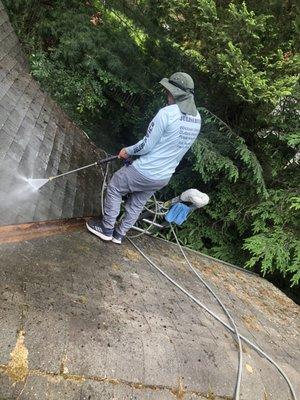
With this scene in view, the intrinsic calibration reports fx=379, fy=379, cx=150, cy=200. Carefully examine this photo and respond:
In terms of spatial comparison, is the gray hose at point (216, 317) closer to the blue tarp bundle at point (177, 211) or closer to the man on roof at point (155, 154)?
the man on roof at point (155, 154)

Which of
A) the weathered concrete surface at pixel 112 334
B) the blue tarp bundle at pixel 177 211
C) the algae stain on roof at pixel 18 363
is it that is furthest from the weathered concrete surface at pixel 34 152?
the algae stain on roof at pixel 18 363

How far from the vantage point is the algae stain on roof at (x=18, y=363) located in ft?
7.11

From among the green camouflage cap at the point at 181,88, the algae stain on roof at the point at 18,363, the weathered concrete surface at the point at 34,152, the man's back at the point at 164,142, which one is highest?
the green camouflage cap at the point at 181,88

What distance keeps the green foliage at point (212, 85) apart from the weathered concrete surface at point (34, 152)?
2.53 feet

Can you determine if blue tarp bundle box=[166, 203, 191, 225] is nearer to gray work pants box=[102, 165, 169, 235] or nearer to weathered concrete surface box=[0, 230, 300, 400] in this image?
gray work pants box=[102, 165, 169, 235]

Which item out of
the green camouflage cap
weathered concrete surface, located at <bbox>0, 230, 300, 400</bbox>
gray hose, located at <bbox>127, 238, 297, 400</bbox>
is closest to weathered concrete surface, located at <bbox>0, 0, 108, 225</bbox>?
weathered concrete surface, located at <bbox>0, 230, 300, 400</bbox>

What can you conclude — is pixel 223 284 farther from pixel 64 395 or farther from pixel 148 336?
pixel 64 395

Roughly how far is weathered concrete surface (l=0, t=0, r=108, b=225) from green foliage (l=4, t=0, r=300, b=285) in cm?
77

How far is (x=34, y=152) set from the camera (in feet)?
15.4

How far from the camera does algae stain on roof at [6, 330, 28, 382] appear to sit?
2.17 meters

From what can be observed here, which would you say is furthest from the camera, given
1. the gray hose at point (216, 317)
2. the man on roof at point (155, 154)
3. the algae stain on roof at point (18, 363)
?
the man on roof at point (155, 154)

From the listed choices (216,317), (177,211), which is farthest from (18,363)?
(177,211)

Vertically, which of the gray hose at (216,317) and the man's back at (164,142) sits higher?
the man's back at (164,142)

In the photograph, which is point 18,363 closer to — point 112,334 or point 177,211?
point 112,334
